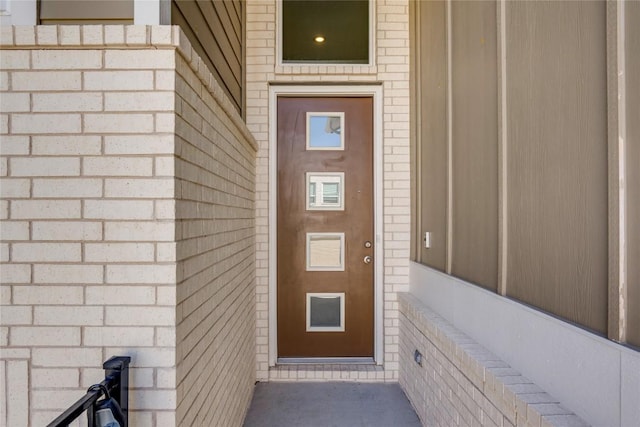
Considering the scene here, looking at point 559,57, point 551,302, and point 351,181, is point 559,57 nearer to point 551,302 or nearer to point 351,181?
point 551,302

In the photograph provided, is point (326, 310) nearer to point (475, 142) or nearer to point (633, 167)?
point (475, 142)

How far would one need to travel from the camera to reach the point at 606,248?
108cm

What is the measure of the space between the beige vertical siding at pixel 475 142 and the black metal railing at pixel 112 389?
1511 millimetres

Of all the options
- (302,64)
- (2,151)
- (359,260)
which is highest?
(302,64)

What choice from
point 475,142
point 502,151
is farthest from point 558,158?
point 475,142

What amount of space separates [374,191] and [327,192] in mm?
399

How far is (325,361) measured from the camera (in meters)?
3.19

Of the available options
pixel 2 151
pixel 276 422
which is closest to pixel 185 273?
pixel 2 151

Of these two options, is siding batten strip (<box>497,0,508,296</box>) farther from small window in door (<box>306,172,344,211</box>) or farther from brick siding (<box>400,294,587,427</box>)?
small window in door (<box>306,172,344,211</box>)

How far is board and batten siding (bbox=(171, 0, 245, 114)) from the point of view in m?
1.56

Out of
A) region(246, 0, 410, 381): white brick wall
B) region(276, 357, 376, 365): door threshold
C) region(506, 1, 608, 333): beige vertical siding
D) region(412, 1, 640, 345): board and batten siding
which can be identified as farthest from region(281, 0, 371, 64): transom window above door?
region(276, 357, 376, 365): door threshold

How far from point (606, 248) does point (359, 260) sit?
7.30ft

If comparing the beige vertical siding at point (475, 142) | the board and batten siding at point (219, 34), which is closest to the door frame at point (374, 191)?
the board and batten siding at point (219, 34)

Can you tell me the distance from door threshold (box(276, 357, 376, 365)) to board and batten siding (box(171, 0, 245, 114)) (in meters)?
2.06
